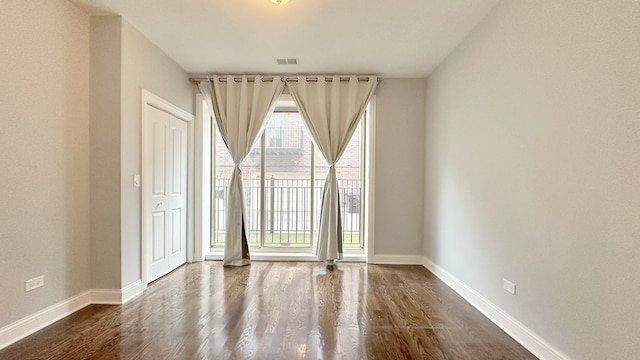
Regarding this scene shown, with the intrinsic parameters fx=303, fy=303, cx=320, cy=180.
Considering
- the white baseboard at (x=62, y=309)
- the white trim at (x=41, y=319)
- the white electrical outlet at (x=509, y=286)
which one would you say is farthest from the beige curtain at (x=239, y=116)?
the white electrical outlet at (x=509, y=286)

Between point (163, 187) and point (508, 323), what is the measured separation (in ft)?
12.1

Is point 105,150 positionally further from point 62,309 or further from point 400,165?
point 400,165

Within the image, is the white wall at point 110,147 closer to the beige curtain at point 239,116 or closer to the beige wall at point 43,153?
the beige wall at point 43,153

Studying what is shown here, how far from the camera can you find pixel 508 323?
2316 mm

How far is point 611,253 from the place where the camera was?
60.1 inches

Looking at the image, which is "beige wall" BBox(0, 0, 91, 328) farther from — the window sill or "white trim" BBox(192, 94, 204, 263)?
the window sill

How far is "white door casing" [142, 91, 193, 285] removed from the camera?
3.20 metres

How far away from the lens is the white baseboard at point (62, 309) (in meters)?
2.09

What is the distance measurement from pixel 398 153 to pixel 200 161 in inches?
110

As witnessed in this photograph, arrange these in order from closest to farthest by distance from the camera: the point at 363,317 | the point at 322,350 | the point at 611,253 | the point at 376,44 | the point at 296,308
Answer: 1. the point at 611,253
2. the point at 322,350
3. the point at 363,317
4. the point at 296,308
5. the point at 376,44

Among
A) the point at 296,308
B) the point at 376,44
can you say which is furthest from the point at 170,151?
the point at 376,44

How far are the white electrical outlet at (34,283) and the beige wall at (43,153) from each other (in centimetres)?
3

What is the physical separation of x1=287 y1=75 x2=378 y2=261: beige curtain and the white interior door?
166 centimetres

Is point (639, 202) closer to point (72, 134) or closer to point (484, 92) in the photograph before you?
point (484, 92)
